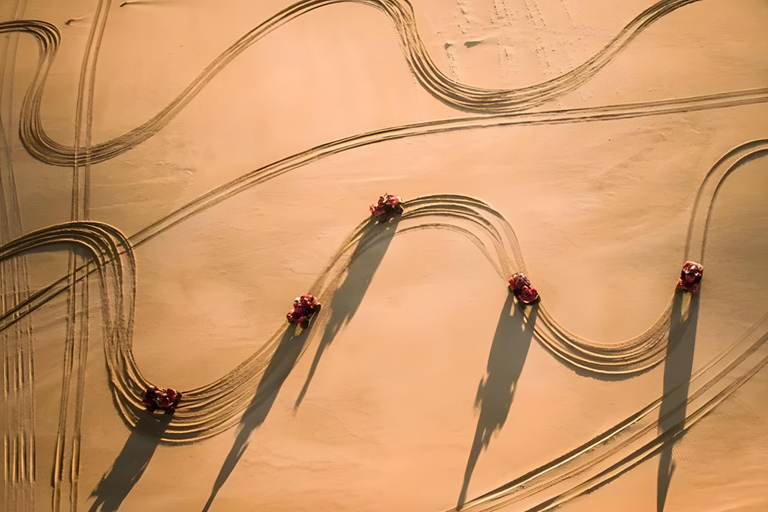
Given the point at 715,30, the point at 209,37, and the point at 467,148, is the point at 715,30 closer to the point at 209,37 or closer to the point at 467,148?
the point at 467,148

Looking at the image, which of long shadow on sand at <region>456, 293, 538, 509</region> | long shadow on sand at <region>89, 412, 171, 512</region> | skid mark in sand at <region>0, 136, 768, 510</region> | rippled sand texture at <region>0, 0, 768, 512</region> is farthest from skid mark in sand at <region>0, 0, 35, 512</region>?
long shadow on sand at <region>456, 293, 538, 509</region>

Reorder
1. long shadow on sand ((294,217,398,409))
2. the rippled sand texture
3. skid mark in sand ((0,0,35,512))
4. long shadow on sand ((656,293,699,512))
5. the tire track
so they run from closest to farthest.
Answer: long shadow on sand ((656,293,699,512)) → the rippled sand texture → skid mark in sand ((0,0,35,512)) → long shadow on sand ((294,217,398,409)) → the tire track

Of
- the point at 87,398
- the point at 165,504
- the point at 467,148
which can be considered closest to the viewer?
the point at 165,504

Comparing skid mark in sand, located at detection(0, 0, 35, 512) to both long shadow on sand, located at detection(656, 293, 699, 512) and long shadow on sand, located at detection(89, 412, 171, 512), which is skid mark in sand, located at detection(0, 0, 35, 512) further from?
long shadow on sand, located at detection(656, 293, 699, 512)

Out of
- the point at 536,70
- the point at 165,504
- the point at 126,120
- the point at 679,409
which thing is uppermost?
the point at 536,70

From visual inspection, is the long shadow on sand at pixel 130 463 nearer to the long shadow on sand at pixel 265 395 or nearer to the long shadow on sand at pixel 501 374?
the long shadow on sand at pixel 265 395

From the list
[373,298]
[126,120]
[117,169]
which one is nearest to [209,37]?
[126,120]

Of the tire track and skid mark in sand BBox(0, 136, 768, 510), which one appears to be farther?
the tire track
